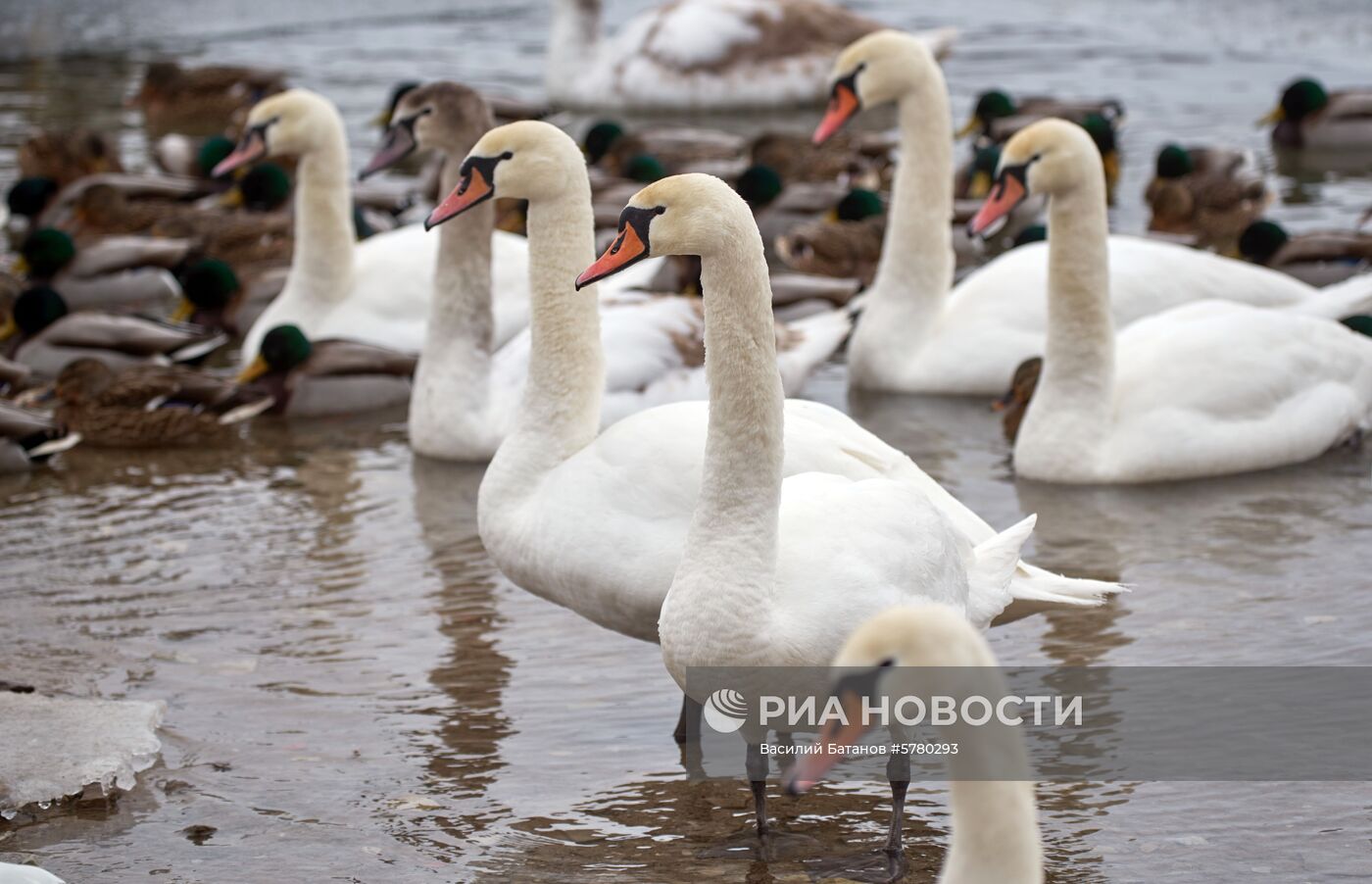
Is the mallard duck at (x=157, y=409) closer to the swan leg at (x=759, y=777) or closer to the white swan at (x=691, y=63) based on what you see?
the swan leg at (x=759, y=777)

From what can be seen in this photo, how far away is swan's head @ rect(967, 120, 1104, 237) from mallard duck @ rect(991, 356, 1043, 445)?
0.99 metres

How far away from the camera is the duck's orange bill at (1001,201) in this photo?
7773 mm

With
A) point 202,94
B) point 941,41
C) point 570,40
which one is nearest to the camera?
point 202,94

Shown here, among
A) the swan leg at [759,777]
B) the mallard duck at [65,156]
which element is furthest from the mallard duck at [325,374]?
the mallard duck at [65,156]

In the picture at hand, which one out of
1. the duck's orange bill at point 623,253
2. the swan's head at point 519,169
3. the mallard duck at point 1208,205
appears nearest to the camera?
the duck's orange bill at point 623,253

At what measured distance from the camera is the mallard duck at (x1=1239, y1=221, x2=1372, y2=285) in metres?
10.2

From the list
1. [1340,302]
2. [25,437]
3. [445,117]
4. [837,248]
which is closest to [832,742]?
[445,117]

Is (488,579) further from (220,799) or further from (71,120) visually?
(71,120)

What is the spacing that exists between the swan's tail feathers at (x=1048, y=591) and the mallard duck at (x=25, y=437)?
15.3ft

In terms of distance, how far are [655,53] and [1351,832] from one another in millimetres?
13250

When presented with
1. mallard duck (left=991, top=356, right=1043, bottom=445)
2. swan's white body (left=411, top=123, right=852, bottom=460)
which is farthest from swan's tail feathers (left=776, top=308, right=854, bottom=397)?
mallard duck (left=991, top=356, right=1043, bottom=445)

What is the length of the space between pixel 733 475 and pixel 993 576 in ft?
2.68

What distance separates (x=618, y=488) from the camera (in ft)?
17.4

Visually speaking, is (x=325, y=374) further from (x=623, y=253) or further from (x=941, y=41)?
(x=941, y=41)
